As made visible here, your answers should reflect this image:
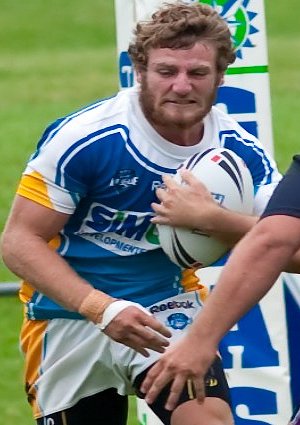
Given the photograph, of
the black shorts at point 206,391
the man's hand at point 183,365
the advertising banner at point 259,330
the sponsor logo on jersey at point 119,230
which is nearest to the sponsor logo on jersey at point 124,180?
the sponsor logo on jersey at point 119,230

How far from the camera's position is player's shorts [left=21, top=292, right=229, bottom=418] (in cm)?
543

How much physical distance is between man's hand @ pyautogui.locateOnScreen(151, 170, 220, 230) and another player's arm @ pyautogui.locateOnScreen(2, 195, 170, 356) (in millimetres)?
327

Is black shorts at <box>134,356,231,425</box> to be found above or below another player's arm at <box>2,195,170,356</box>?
below

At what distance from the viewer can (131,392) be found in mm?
5508

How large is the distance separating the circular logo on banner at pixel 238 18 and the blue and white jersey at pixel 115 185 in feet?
3.34

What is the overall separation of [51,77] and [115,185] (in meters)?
13.6

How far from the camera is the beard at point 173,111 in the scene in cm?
525

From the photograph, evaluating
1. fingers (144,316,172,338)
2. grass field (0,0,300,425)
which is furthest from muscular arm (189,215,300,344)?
grass field (0,0,300,425)

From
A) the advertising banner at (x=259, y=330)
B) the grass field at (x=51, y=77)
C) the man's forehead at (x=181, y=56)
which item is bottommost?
the grass field at (x=51, y=77)

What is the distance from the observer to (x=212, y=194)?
205 inches

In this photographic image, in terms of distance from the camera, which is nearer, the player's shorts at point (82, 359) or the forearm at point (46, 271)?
the forearm at point (46, 271)

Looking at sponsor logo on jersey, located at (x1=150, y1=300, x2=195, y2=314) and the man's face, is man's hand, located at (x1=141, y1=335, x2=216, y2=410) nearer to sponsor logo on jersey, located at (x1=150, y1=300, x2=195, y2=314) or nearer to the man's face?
sponsor logo on jersey, located at (x1=150, y1=300, x2=195, y2=314)

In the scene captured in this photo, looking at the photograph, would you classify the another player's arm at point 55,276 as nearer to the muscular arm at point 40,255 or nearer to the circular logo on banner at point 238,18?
the muscular arm at point 40,255

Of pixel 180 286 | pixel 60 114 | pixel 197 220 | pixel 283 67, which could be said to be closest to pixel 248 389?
pixel 180 286
